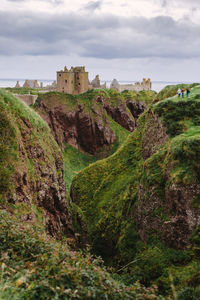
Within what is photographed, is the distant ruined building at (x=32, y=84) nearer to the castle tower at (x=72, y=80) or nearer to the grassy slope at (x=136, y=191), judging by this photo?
the castle tower at (x=72, y=80)

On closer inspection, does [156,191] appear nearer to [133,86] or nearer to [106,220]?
[106,220]

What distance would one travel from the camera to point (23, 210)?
15109 mm

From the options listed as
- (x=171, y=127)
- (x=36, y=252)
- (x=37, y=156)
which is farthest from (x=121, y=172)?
(x=36, y=252)

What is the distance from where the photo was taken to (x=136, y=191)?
2431cm

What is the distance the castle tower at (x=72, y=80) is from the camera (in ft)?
229

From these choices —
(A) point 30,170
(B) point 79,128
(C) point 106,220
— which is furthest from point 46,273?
(B) point 79,128

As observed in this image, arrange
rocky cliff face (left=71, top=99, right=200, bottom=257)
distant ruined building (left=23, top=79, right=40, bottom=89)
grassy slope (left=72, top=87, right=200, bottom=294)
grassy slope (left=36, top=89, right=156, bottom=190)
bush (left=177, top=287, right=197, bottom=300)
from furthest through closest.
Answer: distant ruined building (left=23, top=79, right=40, bottom=89)
grassy slope (left=36, top=89, right=156, bottom=190)
rocky cliff face (left=71, top=99, right=200, bottom=257)
grassy slope (left=72, top=87, right=200, bottom=294)
bush (left=177, top=287, right=197, bottom=300)

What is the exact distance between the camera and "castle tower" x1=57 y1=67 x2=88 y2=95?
229 ft

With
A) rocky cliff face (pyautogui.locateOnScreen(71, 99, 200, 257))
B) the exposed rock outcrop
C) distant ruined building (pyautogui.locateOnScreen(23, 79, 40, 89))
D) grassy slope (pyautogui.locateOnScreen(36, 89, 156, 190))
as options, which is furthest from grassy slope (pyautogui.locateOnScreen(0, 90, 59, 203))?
distant ruined building (pyautogui.locateOnScreen(23, 79, 40, 89))

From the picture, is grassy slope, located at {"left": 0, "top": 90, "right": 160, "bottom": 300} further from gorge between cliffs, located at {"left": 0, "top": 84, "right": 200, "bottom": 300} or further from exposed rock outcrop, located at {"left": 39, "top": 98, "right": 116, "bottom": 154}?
exposed rock outcrop, located at {"left": 39, "top": 98, "right": 116, "bottom": 154}

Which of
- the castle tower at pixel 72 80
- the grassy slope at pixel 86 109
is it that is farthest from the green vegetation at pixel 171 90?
the castle tower at pixel 72 80

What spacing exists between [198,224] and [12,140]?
11.0m

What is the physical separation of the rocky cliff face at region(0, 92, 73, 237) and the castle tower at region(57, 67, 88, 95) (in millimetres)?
48167

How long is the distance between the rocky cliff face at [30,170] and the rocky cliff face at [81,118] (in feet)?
128
